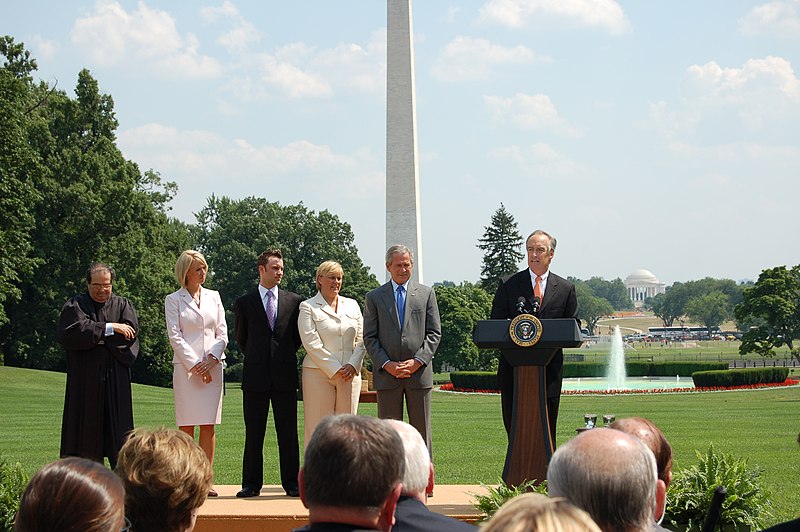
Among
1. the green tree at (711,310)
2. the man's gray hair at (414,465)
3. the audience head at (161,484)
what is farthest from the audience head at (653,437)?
the green tree at (711,310)

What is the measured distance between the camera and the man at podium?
873 cm

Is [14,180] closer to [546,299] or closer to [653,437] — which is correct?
[546,299]

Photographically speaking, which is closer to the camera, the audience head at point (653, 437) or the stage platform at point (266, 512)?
the audience head at point (653, 437)

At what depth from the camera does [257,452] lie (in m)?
9.08

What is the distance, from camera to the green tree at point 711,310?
14725 centimetres

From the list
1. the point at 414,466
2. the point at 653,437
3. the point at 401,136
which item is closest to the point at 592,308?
the point at 401,136

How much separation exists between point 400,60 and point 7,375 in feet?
70.1

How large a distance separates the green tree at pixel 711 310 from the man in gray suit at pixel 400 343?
473ft

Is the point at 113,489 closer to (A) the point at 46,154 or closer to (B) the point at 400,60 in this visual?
(B) the point at 400,60

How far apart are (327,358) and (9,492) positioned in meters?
2.95

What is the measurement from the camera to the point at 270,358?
9336 millimetres

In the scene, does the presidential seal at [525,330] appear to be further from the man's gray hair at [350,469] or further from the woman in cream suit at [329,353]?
the man's gray hair at [350,469]

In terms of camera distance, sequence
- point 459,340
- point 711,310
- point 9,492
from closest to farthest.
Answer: point 9,492 → point 459,340 → point 711,310

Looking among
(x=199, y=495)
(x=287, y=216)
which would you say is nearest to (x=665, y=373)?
(x=287, y=216)
